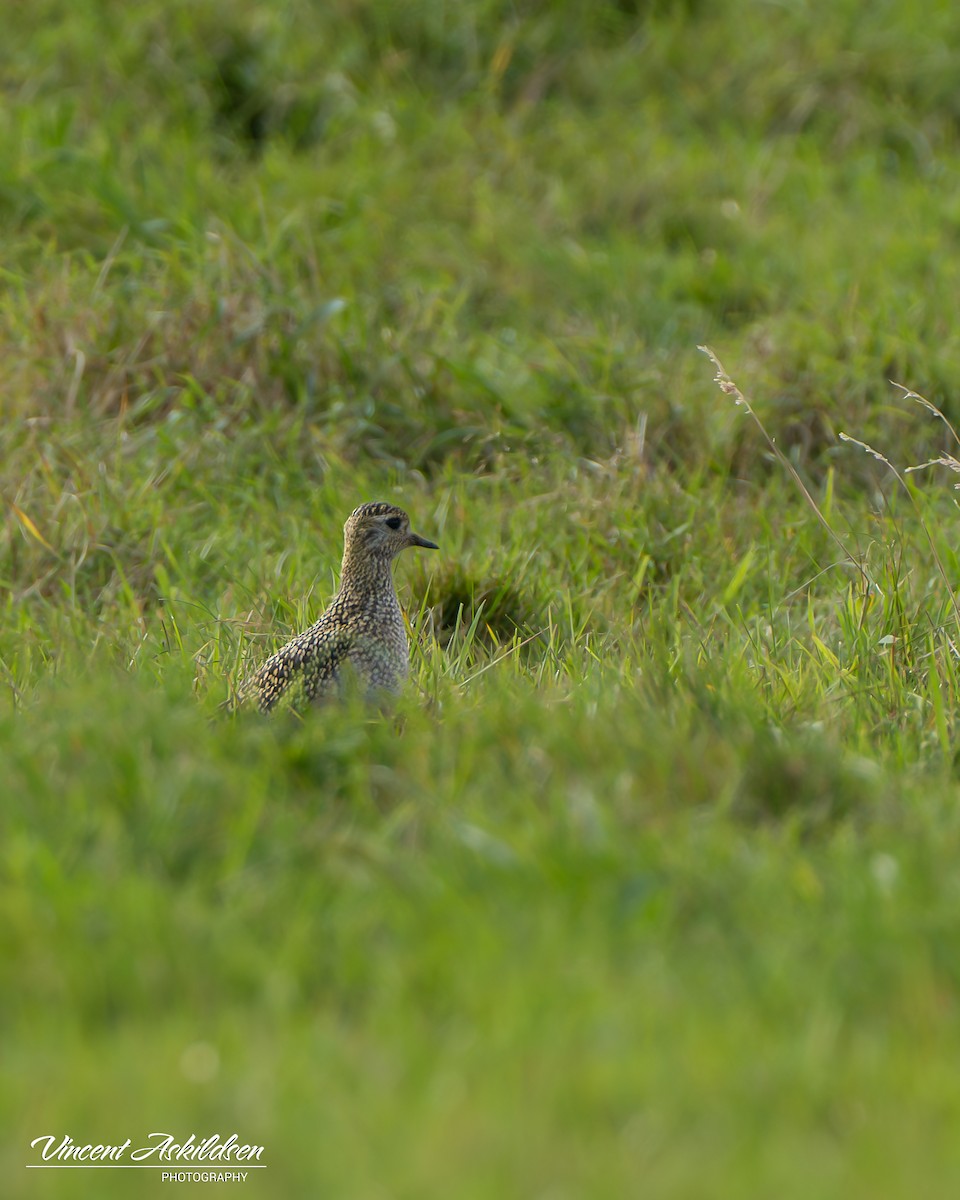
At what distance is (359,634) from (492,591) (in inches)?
34.5

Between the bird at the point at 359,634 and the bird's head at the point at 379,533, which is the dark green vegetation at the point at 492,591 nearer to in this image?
the bird at the point at 359,634

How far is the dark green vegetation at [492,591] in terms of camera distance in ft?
8.25

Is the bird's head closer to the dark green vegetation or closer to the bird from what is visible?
the bird

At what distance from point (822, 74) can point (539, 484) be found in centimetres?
495

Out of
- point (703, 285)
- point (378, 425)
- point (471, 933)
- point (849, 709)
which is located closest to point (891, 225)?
point (703, 285)

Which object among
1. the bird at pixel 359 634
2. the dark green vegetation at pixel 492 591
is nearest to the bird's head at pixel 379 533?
the bird at pixel 359 634

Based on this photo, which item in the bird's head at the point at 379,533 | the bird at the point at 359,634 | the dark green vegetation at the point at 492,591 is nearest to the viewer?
Answer: the dark green vegetation at the point at 492,591

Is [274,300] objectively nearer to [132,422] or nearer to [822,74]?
[132,422]

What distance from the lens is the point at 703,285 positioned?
791 centimetres

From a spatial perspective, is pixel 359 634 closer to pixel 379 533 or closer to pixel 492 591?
pixel 379 533

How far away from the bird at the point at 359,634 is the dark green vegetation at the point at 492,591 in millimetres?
161

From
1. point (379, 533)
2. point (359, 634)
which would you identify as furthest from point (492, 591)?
point (359, 634)

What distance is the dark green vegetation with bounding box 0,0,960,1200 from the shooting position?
8.25 ft

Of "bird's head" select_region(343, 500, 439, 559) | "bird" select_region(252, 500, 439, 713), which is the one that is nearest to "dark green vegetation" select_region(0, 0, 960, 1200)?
"bird" select_region(252, 500, 439, 713)
